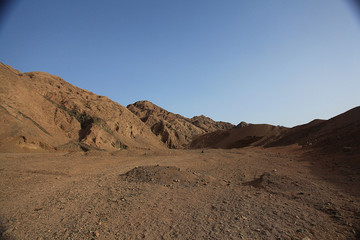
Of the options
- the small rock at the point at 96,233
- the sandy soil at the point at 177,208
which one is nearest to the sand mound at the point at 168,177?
the sandy soil at the point at 177,208

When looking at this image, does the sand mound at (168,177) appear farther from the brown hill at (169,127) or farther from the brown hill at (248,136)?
the brown hill at (169,127)

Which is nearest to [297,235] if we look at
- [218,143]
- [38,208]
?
[38,208]

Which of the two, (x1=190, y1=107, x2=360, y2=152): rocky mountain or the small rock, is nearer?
the small rock

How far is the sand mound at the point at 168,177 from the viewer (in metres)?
7.12

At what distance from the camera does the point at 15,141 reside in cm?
1778

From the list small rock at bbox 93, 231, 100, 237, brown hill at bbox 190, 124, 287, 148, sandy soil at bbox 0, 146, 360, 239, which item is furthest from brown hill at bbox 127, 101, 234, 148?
small rock at bbox 93, 231, 100, 237

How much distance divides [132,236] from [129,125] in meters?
41.2

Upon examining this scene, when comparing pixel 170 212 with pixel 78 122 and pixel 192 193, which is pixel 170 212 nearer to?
pixel 192 193

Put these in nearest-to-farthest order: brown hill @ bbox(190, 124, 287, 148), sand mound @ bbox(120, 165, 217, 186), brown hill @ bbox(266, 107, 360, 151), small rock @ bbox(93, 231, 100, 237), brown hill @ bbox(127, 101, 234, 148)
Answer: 1. small rock @ bbox(93, 231, 100, 237)
2. sand mound @ bbox(120, 165, 217, 186)
3. brown hill @ bbox(266, 107, 360, 151)
4. brown hill @ bbox(190, 124, 287, 148)
5. brown hill @ bbox(127, 101, 234, 148)

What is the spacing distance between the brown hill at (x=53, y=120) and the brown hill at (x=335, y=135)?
79.2 feet

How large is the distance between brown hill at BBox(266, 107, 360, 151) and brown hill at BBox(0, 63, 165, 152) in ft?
79.2

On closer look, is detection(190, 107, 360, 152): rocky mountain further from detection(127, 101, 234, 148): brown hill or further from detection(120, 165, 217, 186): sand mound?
detection(120, 165, 217, 186): sand mound

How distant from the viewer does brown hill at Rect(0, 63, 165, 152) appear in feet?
63.3

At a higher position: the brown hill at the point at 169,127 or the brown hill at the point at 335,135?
the brown hill at the point at 169,127
